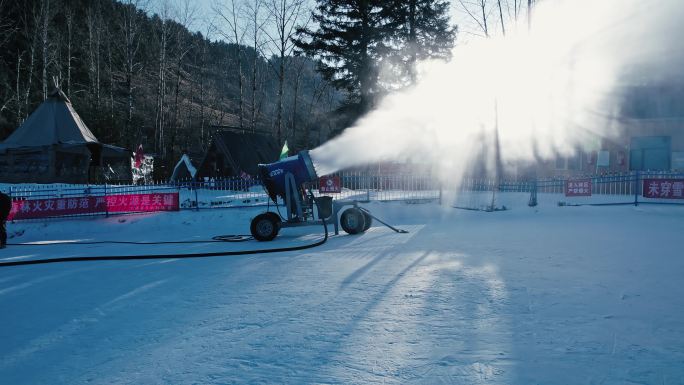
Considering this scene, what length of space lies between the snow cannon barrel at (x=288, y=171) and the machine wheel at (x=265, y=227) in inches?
27.6

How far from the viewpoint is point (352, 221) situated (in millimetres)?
11234

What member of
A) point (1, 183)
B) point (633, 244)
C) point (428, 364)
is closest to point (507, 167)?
point (633, 244)

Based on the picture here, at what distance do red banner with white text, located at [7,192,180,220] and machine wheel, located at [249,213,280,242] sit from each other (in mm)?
5849

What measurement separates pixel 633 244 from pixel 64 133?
25.3 meters

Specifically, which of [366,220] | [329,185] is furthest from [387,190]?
[366,220]

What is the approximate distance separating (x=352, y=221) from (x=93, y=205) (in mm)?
9006

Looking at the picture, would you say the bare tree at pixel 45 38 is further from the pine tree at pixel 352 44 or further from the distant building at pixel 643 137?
the distant building at pixel 643 137

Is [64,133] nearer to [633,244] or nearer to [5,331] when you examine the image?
[5,331]

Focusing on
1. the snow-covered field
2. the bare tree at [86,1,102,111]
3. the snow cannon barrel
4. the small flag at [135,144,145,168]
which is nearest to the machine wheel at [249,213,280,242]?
the snow cannon barrel

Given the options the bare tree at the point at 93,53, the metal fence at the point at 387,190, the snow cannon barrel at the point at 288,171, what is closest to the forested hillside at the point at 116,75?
the bare tree at the point at 93,53

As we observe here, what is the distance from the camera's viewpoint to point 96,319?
483 centimetres

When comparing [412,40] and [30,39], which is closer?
[412,40]

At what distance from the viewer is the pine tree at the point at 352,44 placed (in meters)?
28.7

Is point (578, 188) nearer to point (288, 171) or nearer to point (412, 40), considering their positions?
point (288, 171)
